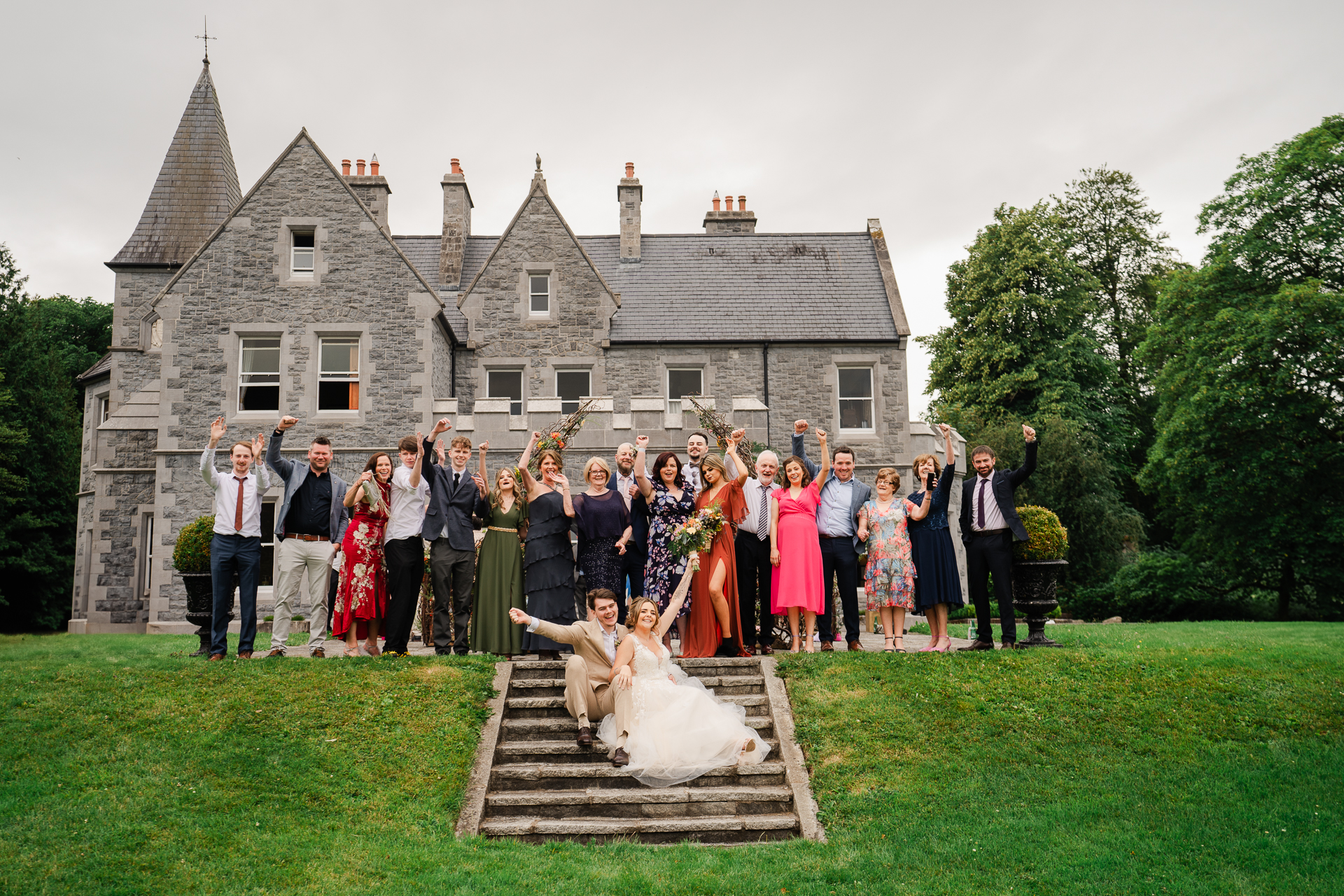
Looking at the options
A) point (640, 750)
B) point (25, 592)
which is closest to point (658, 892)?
point (640, 750)

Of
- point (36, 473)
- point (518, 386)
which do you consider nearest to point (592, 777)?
point (518, 386)

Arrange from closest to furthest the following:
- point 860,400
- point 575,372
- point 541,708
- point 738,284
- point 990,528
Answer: point 541,708 < point 990,528 < point 575,372 < point 860,400 < point 738,284

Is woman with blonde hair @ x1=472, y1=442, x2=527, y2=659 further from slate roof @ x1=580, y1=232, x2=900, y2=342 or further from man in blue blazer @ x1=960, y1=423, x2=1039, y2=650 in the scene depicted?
slate roof @ x1=580, y1=232, x2=900, y2=342

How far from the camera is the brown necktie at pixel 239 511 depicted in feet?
29.7

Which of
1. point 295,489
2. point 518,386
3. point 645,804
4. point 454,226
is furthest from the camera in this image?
point 454,226

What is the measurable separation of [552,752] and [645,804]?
1082 millimetres

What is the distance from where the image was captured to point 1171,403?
25.8 meters

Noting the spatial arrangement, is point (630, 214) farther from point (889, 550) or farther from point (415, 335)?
point (889, 550)

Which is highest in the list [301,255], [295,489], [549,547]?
[301,255]

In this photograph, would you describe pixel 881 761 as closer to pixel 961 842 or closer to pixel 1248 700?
pixel 961 842

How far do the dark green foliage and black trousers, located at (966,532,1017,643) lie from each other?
93.9ft

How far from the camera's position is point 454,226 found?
24.6m

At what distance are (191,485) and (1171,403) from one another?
2467 centimetres

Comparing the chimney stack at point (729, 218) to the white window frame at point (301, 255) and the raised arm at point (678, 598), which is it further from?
the raised arm at point (678, 598)
